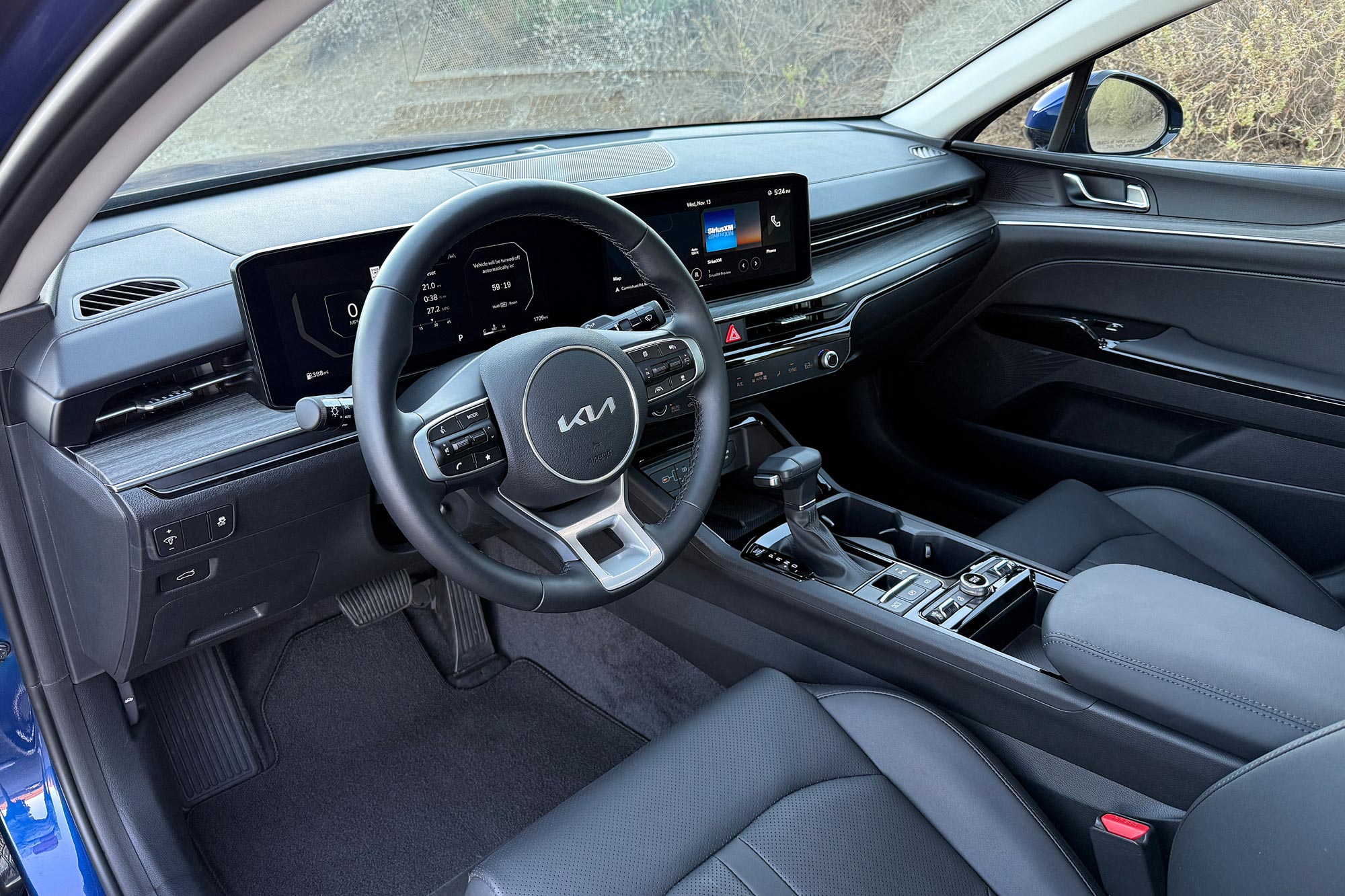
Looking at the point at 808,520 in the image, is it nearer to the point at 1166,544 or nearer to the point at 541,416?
the point at 541,416

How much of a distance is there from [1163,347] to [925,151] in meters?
0.76

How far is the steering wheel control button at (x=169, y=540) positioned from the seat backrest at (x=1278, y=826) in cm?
123

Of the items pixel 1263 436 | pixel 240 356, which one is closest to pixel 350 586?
pixel 240 356

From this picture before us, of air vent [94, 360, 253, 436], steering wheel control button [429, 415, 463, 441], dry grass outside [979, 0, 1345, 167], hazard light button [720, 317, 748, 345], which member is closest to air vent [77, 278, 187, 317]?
air vent [94, 360, 253, 436]

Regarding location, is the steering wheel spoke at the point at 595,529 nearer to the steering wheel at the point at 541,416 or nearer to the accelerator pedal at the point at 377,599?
the steering wheel at the point at 541,416

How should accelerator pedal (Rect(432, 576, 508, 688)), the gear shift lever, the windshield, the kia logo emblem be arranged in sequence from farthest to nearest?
accelerator pedal (Rect(432, 576, 508, 688)) < the windshield < the gear shift lever < the kia logo emblem

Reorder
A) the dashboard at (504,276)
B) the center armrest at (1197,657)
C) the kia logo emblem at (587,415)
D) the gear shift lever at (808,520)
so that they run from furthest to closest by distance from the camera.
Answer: the gear shift lever at (808,520)
the dashboard at (504,276)
the kia logo emblem at (587,415)
the center armrest at (1197,657)

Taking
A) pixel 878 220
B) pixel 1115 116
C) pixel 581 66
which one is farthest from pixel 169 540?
pixel 1115 116

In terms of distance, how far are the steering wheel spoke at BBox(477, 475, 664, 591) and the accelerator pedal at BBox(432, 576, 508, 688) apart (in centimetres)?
101

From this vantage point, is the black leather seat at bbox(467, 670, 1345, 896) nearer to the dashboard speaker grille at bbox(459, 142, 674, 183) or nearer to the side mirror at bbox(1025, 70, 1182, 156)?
the dashboard speaker grille at bbox(459, 142, 674, 183)

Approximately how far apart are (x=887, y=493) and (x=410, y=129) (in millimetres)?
1487

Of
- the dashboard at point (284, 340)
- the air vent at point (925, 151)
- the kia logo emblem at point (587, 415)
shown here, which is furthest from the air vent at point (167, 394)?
the air vent at point (925, 151)

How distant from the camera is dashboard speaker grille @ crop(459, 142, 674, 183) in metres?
1.95

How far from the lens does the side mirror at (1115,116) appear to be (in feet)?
7.50
